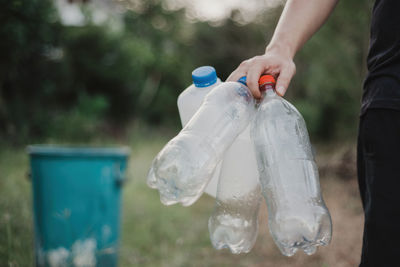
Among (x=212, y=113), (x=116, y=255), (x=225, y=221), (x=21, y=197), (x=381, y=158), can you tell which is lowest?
(x=116, y=255)

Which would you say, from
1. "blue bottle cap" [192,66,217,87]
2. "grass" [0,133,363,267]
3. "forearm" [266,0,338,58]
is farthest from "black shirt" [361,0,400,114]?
"grass" [0,133,363,267]

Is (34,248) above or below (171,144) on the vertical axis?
below

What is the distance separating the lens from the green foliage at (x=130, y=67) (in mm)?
5059

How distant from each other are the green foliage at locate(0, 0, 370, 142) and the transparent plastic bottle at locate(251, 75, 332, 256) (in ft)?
8.85

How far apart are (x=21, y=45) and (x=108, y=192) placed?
2478mm

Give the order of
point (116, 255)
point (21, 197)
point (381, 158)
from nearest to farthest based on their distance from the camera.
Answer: point (381, 158) < point (116, 255) < point (21, 197)

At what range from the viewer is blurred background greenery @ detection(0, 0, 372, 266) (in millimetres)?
3338

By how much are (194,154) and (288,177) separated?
1.01 ft

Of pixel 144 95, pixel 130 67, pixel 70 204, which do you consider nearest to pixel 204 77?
pixel 70 204

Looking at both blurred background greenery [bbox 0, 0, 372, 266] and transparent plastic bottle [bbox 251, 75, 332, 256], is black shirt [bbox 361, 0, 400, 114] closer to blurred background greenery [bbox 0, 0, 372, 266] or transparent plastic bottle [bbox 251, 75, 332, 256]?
transparent plastic bottle [bbox 251, 75, 332, 256]

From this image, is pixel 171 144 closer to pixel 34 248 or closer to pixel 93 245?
pixel 93 245

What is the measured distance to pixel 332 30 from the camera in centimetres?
723

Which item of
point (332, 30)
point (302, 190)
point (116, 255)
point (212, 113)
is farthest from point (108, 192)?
point (332, 30)

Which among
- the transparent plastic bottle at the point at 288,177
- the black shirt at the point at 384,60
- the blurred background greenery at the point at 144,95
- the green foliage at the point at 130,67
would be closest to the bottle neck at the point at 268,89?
the transparent plastic bottle at the point at 288,177
